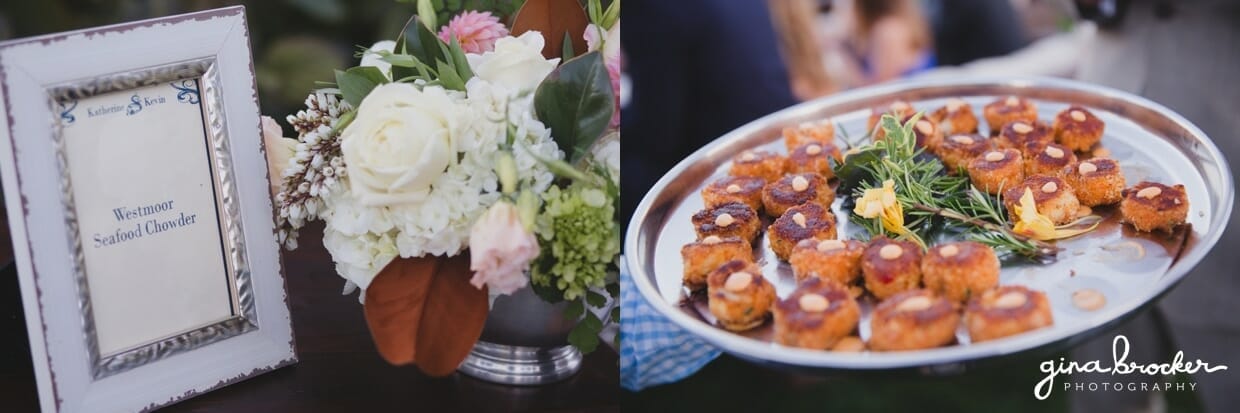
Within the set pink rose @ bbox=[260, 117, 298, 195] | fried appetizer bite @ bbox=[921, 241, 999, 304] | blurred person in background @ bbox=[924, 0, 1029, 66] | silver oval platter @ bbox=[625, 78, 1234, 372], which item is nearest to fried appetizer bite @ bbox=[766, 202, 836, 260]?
silver oval platter @ bbox=[625, 78, 1234, 372]

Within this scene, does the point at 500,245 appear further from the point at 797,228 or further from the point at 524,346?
the point at 797,228

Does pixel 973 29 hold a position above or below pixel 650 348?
above

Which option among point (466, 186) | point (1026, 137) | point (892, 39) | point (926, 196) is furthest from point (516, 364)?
point (892, 39)

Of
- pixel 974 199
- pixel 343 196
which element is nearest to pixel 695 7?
pixel 974 199

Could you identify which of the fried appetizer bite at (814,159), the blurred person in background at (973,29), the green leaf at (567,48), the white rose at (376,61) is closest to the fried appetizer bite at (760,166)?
the fried appetizer bite at (814,159)

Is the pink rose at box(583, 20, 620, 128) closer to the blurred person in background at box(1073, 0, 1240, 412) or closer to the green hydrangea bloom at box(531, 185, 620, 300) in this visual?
the green hydrangea bloom at box(531, 185, 620, 300)
